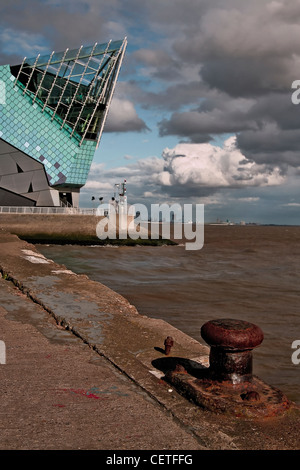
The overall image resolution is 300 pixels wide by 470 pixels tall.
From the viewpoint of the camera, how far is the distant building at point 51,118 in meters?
58.2

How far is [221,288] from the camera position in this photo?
691 inches

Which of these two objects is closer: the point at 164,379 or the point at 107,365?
the point at 164,379

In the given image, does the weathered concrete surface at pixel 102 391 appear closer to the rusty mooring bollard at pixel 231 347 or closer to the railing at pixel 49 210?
the rusty mooring bollard at pixel 231 347

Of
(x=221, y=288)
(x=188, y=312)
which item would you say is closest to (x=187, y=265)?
(x=221, y=288)

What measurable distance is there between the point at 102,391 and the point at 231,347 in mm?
1375

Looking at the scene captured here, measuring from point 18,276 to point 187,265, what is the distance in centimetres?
1733

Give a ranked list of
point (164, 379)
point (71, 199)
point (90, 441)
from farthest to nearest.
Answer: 1. point (71, 199)
2. point (164, 379)
3. point (90, 441)

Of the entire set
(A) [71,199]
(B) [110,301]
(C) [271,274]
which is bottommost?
(C) [271,274]

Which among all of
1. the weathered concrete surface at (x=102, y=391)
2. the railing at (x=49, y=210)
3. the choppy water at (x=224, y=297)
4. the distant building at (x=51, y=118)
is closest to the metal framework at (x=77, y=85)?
the distant building at (x=51, y=118)

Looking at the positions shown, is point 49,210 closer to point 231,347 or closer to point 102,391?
point 102,391

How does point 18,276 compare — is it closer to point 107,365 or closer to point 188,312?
point 188,312

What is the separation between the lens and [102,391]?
4.34 m

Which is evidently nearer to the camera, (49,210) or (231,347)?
(231,347)

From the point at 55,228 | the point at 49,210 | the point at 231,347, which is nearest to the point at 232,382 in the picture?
the point at 231,347
